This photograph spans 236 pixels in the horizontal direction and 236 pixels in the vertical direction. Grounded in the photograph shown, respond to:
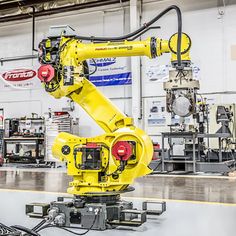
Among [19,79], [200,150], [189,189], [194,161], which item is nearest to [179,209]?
[189,189]

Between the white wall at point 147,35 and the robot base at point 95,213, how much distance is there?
6.28 m

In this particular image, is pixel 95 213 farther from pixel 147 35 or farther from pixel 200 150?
pixel 147 35

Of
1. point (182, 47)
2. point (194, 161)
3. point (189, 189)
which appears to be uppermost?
point (182, 47)

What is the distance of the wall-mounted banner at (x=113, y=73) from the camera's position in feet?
31.8

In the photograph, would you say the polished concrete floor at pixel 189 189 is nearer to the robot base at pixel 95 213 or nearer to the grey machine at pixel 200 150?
the grey machine at pixel 200 150

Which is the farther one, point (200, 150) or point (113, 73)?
point (113, 73)

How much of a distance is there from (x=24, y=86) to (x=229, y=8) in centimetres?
588

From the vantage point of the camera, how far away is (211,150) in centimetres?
791

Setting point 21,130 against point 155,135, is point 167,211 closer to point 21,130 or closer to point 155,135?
point 155,135

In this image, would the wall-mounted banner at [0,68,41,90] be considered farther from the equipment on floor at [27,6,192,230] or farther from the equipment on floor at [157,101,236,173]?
the equipment on floor at [27,6,192,230]

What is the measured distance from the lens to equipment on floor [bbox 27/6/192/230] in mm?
2910

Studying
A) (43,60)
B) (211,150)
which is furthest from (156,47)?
(211,150)

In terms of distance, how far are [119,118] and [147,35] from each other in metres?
6.75

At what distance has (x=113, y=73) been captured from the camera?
9820 millimetres
